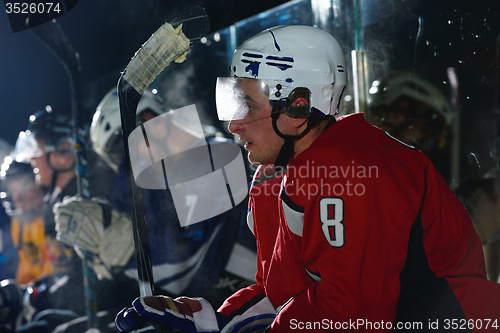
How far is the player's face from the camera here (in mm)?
1027

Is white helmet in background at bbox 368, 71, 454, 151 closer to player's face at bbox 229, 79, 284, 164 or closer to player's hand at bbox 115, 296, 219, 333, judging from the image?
player's face at bbox 229, 79, 284, 164

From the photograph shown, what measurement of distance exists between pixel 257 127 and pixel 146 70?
A: 1.13 feet

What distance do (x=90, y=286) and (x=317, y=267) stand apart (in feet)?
5.11

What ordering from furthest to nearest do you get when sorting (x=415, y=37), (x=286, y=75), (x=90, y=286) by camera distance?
(x=90, y=286), (x=415, y=37), (x=286, y=75)

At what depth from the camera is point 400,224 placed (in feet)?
2.55

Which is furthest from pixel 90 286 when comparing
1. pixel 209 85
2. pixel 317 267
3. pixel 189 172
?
pixel 317 267

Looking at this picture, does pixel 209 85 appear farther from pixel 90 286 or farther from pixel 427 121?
pixel 90 286

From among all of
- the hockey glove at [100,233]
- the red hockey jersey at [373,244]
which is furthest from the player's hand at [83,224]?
the red hockey jersey at [373,244]

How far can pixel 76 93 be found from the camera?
2021 mm

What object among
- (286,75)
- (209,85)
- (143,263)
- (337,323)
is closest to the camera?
(337,323)

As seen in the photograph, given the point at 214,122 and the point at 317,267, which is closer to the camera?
the point at 317,267

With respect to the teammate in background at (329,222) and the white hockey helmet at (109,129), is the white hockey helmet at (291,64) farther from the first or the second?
the white hockey helmet at (109,129)

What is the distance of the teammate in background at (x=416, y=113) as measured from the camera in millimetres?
1303

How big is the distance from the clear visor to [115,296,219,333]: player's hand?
0.52 m
